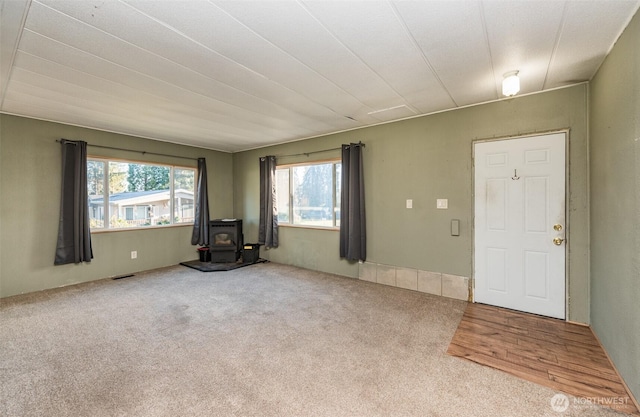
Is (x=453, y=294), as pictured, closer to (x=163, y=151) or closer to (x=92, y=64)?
(x=92, y=64)

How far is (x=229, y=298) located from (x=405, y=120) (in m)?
3.45

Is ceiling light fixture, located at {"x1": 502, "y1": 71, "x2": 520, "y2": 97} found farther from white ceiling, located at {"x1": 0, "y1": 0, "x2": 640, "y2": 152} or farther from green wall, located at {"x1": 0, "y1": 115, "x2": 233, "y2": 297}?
green wall, located at {"x1": 0, "y1": 115, "x2": 233, "y2": 297}

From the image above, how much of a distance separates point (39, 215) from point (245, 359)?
12.9ft

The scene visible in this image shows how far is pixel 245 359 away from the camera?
7.61 feet

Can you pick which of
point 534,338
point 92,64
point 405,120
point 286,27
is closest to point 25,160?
point 92,64

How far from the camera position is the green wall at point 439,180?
2951 mm

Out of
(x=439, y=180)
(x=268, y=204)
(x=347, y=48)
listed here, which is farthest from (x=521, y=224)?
(x=268, y=204)

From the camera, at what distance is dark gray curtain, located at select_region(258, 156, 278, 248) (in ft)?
18.7

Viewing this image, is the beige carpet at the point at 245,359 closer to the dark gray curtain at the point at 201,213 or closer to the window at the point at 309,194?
the window at the point at 309,194

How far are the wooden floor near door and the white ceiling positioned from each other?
8.05ft

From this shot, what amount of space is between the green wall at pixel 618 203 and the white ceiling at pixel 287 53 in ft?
0.89

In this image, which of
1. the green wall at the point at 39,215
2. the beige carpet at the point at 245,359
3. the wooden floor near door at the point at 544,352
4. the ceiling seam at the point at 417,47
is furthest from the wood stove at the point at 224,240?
the ceiling seam at the point at 417,47

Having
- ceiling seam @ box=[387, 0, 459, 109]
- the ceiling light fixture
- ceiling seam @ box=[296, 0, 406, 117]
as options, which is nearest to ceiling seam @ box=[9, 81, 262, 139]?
ceiling seam @ box=[296, 0, 406, 117]

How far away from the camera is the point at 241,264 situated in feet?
18.3
